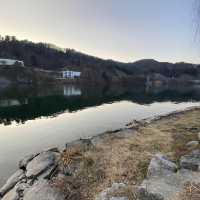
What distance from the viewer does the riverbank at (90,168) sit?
32.6ft

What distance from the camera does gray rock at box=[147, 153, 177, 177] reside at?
34.0ft

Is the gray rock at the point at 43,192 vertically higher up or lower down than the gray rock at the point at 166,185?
lower down

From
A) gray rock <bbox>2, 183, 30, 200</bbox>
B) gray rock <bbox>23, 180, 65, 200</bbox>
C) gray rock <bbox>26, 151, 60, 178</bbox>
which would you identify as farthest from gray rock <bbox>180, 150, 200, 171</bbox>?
gray rock <bbox>2, 183, 30, 200</bbox>

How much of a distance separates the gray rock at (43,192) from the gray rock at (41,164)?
3.87 feet

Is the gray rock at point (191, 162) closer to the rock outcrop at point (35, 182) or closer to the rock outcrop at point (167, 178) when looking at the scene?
the rock outcrop at point (167, 178)

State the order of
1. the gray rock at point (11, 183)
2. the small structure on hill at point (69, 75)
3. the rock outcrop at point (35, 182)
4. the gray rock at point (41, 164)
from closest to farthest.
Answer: the rock outcrop at point (35, 182) < the gray rock at point (11, 183) < the gray rock at point (41, 164) < the small structure on hill at point (69, 75)

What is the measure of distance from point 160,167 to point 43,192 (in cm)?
397

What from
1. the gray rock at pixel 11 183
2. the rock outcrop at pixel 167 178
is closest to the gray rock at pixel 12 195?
the gray rock at pixel 11 183

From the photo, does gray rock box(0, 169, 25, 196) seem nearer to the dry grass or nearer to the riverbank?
the riverbank

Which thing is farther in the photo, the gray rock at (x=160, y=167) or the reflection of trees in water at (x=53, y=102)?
the reflection of trees in water at (x=53, y=102)

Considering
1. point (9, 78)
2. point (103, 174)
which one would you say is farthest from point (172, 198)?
point (9, 78)

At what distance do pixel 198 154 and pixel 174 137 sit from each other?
5484 millimetres

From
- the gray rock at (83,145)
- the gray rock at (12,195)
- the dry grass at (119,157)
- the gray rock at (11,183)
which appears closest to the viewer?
the dry grass at (119,157)

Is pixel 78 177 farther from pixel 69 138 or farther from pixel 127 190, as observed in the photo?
pixel 69 138
